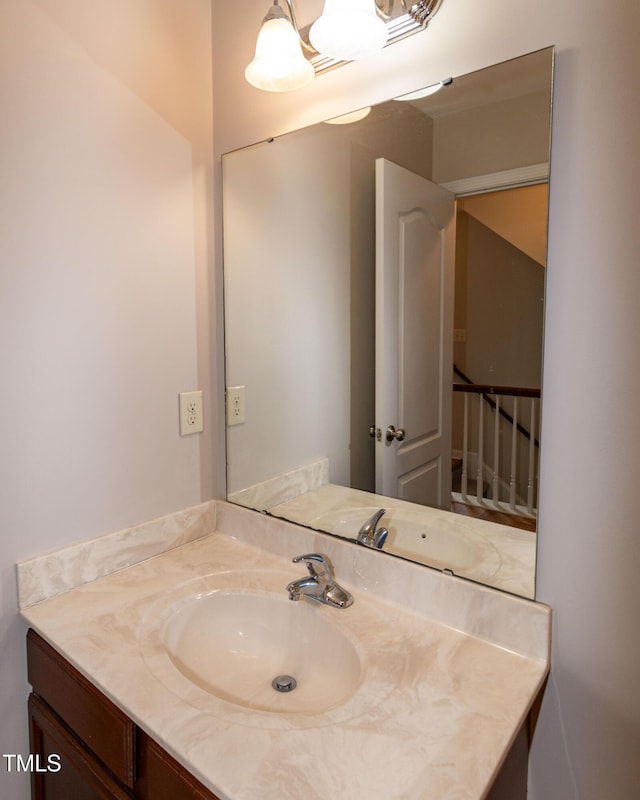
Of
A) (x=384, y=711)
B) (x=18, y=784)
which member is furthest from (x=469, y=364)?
(x=18, y=784)

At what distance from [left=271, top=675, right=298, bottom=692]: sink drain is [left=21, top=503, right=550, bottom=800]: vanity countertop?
140mm

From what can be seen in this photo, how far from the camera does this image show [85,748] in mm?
921

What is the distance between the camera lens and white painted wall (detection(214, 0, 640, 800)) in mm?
771

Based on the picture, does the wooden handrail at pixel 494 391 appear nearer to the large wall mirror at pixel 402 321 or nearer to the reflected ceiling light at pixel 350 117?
the large wall mirror at pixel 402 321

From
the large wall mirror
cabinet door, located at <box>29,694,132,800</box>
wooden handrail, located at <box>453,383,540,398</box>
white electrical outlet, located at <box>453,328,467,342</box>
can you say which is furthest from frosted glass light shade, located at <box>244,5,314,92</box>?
cabinet door, located at <box>29,694,132,800</box>

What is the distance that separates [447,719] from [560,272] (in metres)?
0.70

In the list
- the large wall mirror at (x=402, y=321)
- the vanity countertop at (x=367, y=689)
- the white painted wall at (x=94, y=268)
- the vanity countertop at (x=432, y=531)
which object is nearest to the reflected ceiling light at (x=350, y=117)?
the large wall mirror at (x=402, y=321)

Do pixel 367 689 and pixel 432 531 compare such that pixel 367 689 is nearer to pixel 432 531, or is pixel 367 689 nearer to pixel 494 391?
pixel 432 531

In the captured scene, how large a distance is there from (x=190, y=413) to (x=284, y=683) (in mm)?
674

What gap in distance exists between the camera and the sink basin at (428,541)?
98 centimetres

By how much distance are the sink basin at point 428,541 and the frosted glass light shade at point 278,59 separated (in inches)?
36.8

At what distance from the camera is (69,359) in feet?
3.52

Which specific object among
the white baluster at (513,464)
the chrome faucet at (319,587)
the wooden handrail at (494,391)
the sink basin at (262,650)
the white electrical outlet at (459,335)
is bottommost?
the sink basin at (262,650)

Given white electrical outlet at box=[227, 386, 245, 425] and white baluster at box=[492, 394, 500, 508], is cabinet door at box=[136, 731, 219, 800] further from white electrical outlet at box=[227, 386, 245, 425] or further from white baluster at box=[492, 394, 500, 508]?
white electrical outlet at box=[227, 386, 245, 425]
